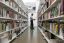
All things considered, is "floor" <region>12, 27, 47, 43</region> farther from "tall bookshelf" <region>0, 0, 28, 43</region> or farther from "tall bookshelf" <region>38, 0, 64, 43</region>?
"tall bookshelf" <region>38, 0, 64, 43</region>

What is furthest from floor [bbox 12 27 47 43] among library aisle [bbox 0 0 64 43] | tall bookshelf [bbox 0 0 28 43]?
tall bookshelf [bbox 0 0 28 43]

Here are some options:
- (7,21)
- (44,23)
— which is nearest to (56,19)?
(7,21)

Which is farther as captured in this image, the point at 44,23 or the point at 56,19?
the point at 44,23

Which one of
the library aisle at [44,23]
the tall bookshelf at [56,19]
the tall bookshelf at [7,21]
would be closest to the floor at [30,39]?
the library aisle at [44,23]

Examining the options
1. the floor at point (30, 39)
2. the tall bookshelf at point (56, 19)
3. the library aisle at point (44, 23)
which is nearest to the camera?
the tall bookshelf at point (56, 19)

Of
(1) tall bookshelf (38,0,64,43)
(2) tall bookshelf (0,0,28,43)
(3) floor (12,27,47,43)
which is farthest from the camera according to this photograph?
(3) floor (12,27,47,43)

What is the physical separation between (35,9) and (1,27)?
13824 mm

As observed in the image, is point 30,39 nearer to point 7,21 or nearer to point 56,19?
point 7,21

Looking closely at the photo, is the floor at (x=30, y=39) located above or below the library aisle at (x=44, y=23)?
below

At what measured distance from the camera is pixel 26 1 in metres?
17.5

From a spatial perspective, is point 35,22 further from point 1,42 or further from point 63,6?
point 63,6

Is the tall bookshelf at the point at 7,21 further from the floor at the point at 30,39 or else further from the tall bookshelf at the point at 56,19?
the tall bookshelf at the point at 56,19

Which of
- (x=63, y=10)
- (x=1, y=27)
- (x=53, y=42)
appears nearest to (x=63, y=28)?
(x=63, y=10)

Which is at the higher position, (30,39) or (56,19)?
(56,19)
